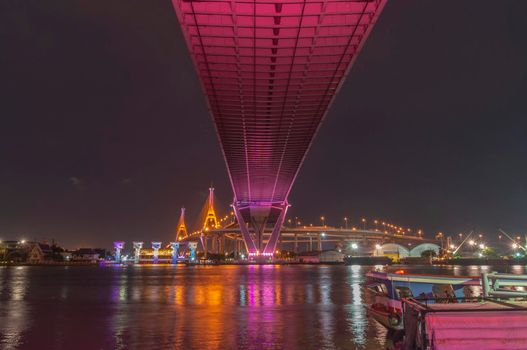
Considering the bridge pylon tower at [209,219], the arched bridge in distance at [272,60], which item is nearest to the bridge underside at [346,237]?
the bridge pylon tower at [209,219]

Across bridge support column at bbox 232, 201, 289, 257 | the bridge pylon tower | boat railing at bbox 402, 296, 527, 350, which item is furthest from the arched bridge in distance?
the bridge pylon tower

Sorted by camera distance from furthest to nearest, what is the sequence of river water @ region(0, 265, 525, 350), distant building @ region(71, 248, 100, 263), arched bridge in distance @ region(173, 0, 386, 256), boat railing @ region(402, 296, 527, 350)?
1. distant building @ region(71, 248, 100, 263)
2. arched bridge in distance @ region(173, 0, 386, 256)
3. river water @ region(0, 265, 525, 350)
4. boat railing @ region(402, 296, 527, 350)

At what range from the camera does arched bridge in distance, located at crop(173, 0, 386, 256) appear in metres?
30.4

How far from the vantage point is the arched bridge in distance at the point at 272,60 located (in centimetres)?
3036

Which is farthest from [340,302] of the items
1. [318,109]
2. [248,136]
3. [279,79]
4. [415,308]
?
[248,136]

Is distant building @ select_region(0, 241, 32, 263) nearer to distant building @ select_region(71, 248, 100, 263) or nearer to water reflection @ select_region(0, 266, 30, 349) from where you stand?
distant building @ select_region(71, 248, 100, 263)

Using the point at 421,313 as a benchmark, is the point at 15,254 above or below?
above

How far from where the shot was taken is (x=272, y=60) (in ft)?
128

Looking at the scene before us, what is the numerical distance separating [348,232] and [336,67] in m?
134

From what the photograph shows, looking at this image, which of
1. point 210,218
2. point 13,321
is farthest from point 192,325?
point 210,218

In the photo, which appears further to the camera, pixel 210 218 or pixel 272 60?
pixel 210 218

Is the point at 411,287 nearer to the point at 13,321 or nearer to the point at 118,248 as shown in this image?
the point at 13,321

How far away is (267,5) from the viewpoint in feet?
99.2

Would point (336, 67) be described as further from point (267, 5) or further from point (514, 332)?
point (514, 332)
